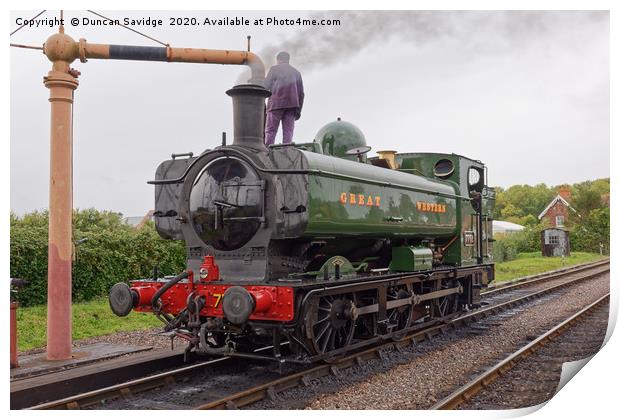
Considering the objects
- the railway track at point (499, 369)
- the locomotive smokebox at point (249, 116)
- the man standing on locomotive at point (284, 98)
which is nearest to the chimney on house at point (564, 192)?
the railway track at point (499, 369)

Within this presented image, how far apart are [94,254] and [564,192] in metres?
7.51

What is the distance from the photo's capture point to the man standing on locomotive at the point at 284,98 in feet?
24.9

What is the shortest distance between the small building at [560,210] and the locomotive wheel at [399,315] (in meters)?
2.49

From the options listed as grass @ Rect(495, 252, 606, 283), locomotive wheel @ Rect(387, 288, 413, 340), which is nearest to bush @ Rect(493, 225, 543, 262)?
grass @ Rect(495, 252, 606, 283)

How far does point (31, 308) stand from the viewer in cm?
969

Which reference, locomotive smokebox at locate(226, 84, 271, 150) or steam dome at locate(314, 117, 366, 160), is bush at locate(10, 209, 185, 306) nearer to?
locomotive smokebox at locate(226, 84, 271, 150)

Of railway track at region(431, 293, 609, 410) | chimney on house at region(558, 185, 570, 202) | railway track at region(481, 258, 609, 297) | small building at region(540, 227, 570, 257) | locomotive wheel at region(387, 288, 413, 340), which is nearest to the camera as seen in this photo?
railway track at region(431, 293, 609, 410)

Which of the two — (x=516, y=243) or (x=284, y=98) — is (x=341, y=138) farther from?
(x=516, y=243)

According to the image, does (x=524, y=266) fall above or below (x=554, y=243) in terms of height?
below

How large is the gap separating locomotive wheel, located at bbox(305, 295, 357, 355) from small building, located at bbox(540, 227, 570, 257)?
233 inches

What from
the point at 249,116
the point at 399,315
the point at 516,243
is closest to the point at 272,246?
the point at 249,116

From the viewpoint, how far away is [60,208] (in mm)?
7250

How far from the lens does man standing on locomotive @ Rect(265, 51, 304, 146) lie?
7.60 m

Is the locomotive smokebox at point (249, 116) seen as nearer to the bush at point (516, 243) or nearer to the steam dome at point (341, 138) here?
the steam dome at point (341, 138)
